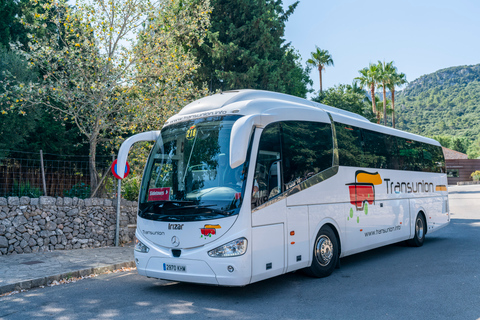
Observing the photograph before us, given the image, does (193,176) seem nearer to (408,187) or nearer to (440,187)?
(408,187)

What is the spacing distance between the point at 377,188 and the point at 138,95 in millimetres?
8137

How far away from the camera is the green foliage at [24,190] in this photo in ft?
36.8

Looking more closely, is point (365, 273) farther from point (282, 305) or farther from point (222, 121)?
point (222, 121)

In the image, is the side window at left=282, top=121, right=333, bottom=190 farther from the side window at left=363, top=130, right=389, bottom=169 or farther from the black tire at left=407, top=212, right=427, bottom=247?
the black tire at left=407, top=212, right=427, bottom=247

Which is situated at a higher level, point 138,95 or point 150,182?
point 138,95

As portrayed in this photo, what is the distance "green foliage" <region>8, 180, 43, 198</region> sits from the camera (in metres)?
11.2

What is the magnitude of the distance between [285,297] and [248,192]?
1766mm

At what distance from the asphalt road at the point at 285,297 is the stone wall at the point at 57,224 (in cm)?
316

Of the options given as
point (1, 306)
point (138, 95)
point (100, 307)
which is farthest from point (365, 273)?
point (138, 95)

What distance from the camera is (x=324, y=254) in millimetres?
7906

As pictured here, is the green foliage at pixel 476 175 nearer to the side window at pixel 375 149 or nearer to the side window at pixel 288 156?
the side window at pixel 375 149

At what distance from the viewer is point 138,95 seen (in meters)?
13.9

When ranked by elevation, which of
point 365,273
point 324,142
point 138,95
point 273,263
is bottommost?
point 365,273

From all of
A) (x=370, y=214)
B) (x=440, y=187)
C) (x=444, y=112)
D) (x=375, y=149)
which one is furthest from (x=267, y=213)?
(x=444, y=112)
